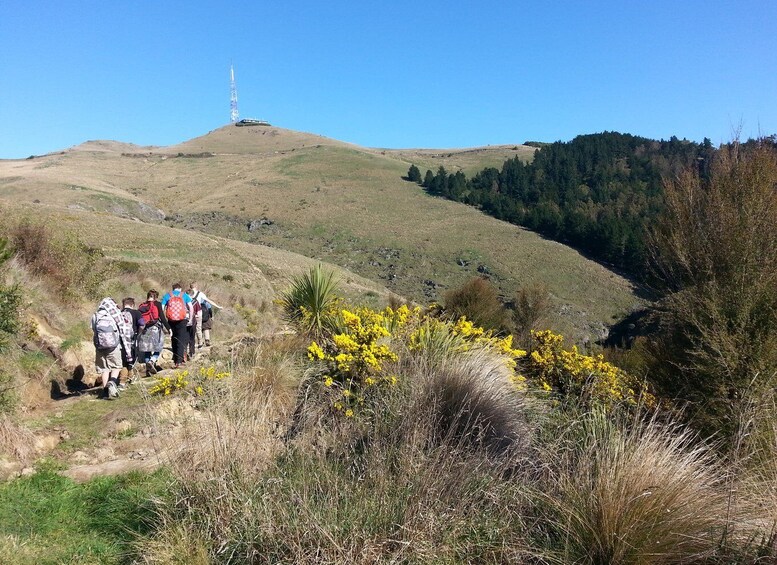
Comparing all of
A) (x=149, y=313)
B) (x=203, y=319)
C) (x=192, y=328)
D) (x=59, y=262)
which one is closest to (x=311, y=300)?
(x=192, y=328)

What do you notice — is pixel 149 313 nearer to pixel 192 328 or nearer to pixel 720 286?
pixel 192 328

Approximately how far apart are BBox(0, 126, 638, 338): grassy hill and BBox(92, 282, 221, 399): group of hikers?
2096 cm

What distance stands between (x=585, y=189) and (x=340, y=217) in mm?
55240

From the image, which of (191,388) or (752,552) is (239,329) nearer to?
(191,388)

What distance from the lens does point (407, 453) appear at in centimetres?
313

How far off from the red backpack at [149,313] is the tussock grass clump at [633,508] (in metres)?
7.42

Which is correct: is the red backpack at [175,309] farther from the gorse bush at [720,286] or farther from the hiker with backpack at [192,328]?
the gorse bush at [720,286]

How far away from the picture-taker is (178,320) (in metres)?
9.01

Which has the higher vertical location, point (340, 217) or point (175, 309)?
point (340, 217)

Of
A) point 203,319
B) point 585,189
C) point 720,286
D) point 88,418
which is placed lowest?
point 88,418

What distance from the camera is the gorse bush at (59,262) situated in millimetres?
10898

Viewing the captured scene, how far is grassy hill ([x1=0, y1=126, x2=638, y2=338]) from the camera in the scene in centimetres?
5112

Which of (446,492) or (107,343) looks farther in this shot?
(107,343)

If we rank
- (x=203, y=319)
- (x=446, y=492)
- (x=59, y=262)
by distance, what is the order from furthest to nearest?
1. (x=203, y=319)
2. (x=59, y=262)
3. (x=446, y=492)
